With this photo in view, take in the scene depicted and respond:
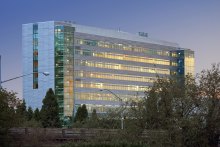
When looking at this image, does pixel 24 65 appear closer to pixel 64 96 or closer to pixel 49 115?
pixel 64 96

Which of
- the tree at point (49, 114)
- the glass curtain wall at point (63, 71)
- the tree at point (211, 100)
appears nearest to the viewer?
the tree at point (211, 100)

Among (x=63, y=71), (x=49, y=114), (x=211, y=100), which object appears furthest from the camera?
(x=63, y=71)

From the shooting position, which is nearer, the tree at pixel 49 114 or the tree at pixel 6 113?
the tree at pixel 6 113

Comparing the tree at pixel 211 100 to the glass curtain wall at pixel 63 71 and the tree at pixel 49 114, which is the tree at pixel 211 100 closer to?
the tree at pixel 49 114

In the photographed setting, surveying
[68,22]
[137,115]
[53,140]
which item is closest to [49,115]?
[53,140]

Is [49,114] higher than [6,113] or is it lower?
lower

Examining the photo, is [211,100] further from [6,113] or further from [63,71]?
[63,71]

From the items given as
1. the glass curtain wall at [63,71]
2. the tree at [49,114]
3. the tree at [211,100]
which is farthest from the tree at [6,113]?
the glass curtain wall at [63,71]

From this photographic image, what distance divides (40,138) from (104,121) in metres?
27.4

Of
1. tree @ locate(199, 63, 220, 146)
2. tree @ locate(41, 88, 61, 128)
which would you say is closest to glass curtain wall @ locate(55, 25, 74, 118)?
tree @ locate(41, 88, 61, 128)

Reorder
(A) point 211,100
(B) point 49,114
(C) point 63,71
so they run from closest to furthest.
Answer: (A) point 211,100 < (B) point 49,114 < (C) point 63,71

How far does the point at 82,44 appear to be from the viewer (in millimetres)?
190000

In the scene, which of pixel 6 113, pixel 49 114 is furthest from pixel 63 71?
pixel 6 113

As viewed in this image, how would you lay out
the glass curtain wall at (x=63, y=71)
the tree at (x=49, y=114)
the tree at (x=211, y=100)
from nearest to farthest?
the tree at (x=211, y=100) < the tree at (x=49, y=114) < the glass curtain wall at (x=63, y=71)
